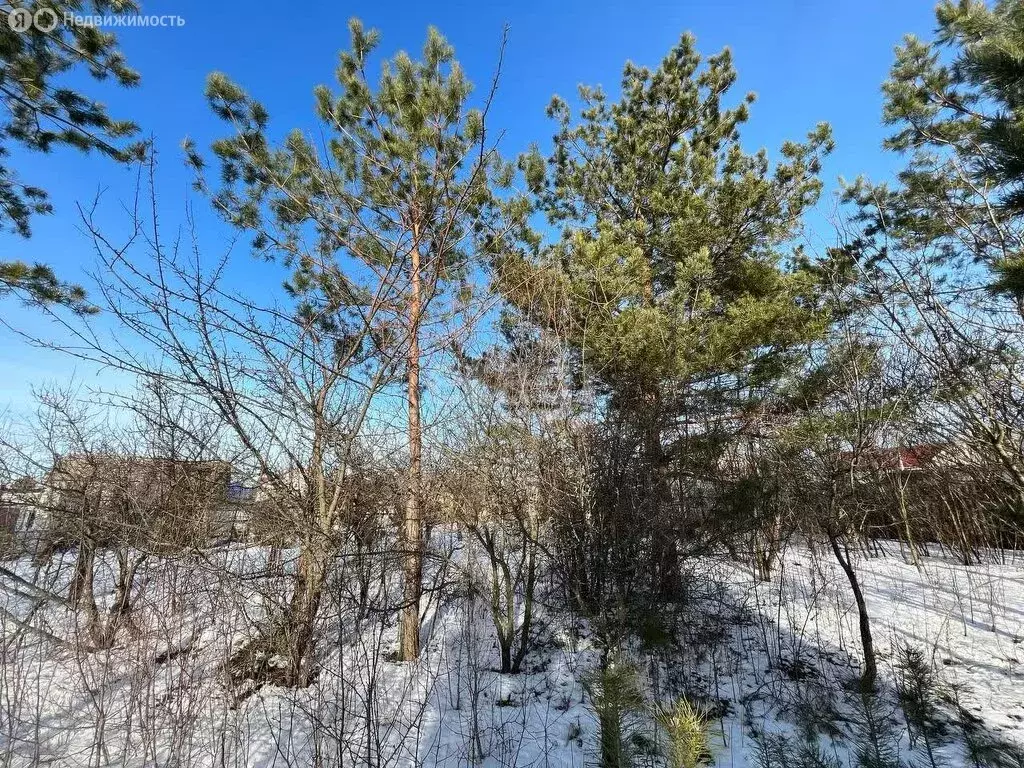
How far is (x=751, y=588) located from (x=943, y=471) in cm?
315

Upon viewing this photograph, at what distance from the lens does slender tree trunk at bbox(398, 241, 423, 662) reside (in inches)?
160

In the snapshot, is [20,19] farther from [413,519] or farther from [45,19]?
[413,519]

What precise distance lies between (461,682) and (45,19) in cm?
628

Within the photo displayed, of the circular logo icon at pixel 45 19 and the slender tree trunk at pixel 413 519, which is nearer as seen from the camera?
the circular logo icon at pixel 45 19

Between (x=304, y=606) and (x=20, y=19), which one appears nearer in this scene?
(x=304, y=606)

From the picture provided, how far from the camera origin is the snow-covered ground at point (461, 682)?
2650 millimetres

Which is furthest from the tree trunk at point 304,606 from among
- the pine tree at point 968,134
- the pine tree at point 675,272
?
the pine tree at point 968,134

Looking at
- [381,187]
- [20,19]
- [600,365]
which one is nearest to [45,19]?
[20,19]

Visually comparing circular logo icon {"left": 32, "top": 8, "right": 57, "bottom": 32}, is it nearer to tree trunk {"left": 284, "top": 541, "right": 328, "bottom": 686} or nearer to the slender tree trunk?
the slender tree trunk

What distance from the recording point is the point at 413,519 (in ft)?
13.8

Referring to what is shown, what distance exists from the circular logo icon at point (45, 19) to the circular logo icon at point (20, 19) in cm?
4

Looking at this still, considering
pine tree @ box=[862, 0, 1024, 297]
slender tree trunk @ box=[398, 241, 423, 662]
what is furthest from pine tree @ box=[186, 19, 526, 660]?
pine tree @ box=[862, 0, 1024, 297]

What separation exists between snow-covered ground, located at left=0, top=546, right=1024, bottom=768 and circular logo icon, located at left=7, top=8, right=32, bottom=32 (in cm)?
403

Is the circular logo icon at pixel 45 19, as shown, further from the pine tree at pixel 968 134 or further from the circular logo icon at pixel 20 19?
the pine tree at pixel 968 134
